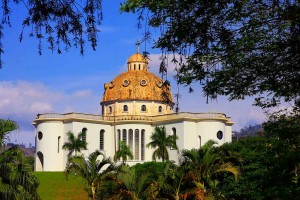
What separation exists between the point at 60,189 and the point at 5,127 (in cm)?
3273

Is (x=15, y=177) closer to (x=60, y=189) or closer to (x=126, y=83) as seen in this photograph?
(x=60, y=189)

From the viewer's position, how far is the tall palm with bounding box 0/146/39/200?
696 inches

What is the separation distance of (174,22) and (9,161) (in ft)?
36.3

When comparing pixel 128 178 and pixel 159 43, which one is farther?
pixel 128 178

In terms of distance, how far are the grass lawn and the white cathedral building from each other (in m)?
16.7

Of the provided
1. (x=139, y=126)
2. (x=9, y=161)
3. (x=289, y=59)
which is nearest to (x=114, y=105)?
(x=139, y=126)

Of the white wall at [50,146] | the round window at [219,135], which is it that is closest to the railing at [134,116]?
the white wall at [50,146]

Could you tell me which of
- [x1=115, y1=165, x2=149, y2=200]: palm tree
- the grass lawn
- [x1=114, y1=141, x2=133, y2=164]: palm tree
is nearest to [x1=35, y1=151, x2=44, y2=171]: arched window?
[x1=114, y1=141, x2=133, y2=164]: palm tree

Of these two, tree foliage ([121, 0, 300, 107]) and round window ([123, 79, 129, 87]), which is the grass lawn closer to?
round window ([123, 79, 129, 87])

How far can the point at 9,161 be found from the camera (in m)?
18.7

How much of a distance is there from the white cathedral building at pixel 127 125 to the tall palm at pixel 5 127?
52.6 metres

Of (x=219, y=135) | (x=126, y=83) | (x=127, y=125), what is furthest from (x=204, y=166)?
(x=126, y=83)

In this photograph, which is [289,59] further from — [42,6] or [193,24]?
[42,6]

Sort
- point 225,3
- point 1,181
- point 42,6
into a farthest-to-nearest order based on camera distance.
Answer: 1. point 1,181
2. point 225,3
3. point 42,6
